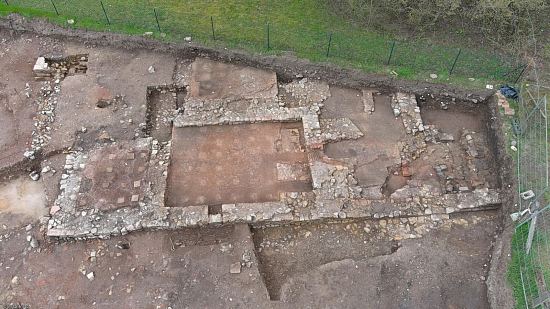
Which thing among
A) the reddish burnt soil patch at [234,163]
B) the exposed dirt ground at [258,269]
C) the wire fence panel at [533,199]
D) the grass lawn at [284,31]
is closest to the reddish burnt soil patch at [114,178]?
the reddish burnt soil patch at [234,163]

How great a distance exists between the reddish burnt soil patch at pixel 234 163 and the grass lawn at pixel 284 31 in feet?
10.2

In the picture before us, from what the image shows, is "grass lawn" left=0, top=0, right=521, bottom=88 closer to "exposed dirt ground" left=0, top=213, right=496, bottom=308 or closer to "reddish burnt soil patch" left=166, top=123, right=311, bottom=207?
"reddish burnt soil patch" left=166, top=123, right=311, bottom=207

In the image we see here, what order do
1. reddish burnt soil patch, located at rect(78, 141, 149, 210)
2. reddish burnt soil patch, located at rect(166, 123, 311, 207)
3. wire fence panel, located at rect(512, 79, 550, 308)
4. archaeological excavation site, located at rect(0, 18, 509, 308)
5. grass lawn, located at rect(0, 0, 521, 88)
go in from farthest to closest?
1. grass lawn, located at rect(0, 0, 521, 88)
2. reddish burnt soil patch, located at rect(166, 123, 311, 207)
3. reddish burnt soil patch, located at rect(78, 141, 149, 210)
4. archaeological excavation site, located at rect(0, 18, 509, 308)
5. wire fence panel, located at rect(512, 79, 550, 308)

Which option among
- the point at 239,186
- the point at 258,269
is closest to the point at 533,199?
the point at 258,269

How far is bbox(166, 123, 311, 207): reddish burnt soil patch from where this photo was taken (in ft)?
37.5

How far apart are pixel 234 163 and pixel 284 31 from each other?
207 inches

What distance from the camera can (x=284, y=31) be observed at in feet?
47.6

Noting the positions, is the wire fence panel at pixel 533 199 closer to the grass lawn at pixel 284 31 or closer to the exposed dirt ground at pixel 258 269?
the exposed dirt ground at pixel 258 269

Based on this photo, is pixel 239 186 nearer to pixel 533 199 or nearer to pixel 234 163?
pixel 234 163

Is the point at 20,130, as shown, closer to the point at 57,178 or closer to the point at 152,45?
the point at 57,178

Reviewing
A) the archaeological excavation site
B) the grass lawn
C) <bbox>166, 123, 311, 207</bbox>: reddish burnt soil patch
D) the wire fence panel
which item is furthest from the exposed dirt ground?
the grass lawn

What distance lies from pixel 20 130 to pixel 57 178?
2.39 metres

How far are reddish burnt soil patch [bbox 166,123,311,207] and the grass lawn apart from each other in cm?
310

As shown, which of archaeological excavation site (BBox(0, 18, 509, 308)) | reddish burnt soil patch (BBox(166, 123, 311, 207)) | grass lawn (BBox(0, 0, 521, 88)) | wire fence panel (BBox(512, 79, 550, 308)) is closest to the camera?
wire fence panel (BBox(512, 79, 550, 308))
